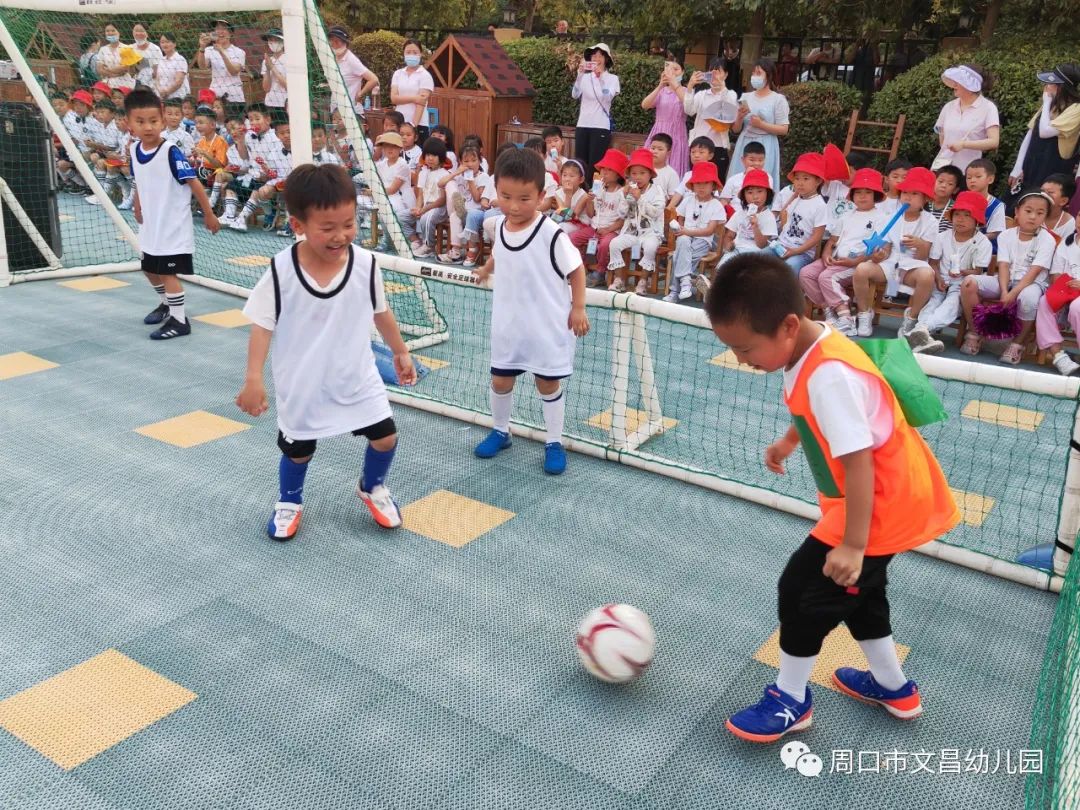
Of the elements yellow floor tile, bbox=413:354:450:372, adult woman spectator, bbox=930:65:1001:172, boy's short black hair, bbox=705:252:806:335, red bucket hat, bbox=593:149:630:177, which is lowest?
yellow floor tile, bbox=413:354:450:372

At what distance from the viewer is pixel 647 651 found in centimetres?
266

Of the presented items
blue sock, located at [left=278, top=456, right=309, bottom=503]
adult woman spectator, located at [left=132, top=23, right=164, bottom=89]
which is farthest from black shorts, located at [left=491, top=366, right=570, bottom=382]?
adult woman spectator, located at [left=132, top=23, right=164, bottom=89]

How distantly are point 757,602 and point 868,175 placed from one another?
4.76 meters

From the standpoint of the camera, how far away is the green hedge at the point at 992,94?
365 inches

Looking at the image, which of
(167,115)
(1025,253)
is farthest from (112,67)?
(1025,253)

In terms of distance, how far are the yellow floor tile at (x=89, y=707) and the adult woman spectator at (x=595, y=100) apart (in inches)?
330

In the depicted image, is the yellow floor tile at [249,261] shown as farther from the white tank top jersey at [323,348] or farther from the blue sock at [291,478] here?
the white tank top jersey at [323,348]

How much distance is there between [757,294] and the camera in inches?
81.4

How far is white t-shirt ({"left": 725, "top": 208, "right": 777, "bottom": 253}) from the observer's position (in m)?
7.30

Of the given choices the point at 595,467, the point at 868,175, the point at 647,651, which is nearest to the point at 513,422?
the point at 595,467

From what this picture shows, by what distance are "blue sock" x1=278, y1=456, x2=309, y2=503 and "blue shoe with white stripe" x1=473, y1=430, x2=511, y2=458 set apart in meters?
1.01

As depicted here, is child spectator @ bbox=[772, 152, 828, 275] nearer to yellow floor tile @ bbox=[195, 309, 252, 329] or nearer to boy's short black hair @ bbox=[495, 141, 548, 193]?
boy's short black hair @ bbox=[495, 141, 548, 193]

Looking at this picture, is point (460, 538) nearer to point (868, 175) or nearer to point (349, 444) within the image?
point (349, 444)

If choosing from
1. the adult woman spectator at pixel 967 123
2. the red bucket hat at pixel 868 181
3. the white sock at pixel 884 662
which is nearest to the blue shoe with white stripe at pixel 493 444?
the white sock at pixel 884 662
